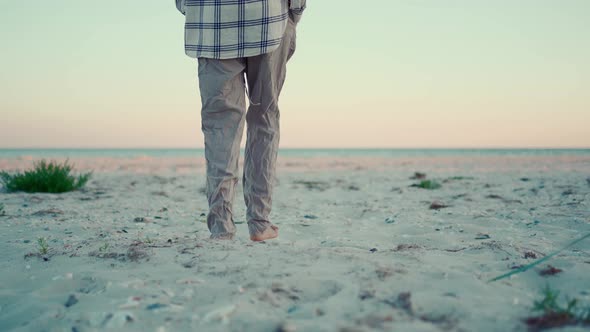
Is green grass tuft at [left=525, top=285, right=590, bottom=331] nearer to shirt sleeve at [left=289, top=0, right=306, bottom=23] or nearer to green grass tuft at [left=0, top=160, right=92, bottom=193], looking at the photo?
shirt sleeve at [left=289, top=0, right=306, bottom=23]

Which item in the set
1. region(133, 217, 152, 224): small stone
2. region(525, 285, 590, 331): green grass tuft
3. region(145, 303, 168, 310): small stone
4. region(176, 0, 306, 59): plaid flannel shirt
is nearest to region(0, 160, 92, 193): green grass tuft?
region(133, 217, 152, 224): small stone

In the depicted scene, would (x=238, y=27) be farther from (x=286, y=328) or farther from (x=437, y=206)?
(x=437, y=206)

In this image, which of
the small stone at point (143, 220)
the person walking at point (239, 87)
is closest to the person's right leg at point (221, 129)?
the person walking at point (239, 87)

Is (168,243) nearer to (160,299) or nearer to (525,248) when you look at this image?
(160,299)

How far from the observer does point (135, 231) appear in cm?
339

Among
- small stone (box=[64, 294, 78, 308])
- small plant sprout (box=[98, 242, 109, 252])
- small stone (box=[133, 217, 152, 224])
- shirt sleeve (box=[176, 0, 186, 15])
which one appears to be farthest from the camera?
small stone (box=[133, 217, 152, 224])

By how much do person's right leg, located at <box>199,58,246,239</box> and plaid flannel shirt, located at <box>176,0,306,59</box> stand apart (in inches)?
3.4

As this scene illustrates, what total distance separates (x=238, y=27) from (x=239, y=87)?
33cm

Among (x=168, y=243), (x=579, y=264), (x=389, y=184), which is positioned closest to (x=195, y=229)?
(x=168, y=243)

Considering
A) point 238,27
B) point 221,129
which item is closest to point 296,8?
point 238,27

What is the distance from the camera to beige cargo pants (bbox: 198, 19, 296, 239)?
102 inches

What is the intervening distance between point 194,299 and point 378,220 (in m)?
2.43

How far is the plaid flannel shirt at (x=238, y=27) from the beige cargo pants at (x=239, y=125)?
0.27 feet

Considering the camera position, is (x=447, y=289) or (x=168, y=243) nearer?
(x=447, y=289)
